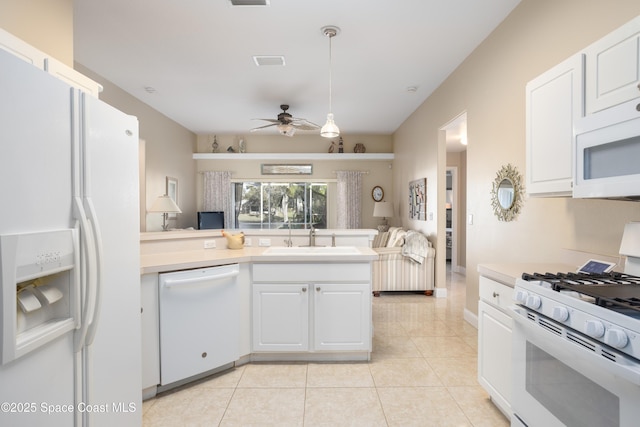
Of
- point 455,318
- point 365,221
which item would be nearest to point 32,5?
point 455,318

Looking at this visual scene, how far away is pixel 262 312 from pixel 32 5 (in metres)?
2.42

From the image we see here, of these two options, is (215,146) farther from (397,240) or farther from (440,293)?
(440,293)

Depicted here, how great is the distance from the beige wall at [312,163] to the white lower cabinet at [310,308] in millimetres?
4742

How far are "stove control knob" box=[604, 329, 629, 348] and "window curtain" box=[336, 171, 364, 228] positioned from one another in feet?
20.1

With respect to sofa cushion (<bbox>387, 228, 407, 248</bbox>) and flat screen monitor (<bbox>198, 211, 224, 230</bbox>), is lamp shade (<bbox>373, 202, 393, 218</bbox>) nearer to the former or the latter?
sofa cushion (<bbox>387, 228, 407, 248</bbox>)

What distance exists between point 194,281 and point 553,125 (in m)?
2.36

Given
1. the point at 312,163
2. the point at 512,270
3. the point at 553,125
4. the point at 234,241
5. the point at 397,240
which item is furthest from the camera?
the point at 312,163

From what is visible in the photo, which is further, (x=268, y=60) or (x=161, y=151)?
(x=161, y=151)

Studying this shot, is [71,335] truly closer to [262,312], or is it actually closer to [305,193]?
[262,312]

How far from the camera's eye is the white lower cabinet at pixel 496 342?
174 centimetres

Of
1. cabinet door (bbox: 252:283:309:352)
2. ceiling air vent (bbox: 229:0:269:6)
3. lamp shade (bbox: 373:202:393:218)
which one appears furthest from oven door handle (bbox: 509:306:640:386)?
lamp shade (bbox: 373:202:393:218)

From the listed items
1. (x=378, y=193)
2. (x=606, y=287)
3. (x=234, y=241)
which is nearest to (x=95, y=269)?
(x=234, y=241)

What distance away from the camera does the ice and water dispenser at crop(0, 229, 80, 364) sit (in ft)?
3.01

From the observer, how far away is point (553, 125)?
1.75 m
